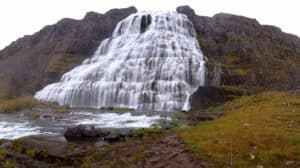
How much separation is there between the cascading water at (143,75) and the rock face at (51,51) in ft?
42.8

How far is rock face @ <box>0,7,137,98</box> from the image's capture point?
109938 mm

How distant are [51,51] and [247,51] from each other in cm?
6683

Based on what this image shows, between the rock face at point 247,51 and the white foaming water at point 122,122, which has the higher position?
the rock face at point 247,51

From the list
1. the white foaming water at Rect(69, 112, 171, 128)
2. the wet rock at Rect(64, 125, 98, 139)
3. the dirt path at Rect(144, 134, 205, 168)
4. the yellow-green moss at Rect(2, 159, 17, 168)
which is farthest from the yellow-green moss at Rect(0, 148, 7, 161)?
the white foaming water at Rect(69, 112, 171, 128)

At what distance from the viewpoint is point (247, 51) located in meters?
109

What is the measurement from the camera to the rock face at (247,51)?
86438 mm

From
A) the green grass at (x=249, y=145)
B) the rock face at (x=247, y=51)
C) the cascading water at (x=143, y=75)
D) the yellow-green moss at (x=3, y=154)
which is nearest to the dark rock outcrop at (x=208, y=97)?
the cascading water at (x=143, y=75)

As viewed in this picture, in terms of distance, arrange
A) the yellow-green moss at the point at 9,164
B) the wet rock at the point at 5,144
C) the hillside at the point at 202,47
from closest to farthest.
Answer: the yellow-green moss at the point at 9,164 → the wet rock at the point at 5,144 → the hillside at the point at 202,47

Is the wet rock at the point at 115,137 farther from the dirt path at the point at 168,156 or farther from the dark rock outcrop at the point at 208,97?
the dark rock outcrop at the point at 208,97

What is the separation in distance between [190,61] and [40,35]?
292 ft

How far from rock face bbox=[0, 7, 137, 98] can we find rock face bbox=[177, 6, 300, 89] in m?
29.7


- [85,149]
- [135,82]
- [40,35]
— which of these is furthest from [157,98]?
[40,35]

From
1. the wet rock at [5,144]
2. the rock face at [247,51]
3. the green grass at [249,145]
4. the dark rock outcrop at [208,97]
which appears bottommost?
the wet rock at [5,144]

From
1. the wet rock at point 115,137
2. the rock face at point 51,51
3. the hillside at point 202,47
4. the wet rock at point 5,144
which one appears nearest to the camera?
the wet rock at point 5,144
